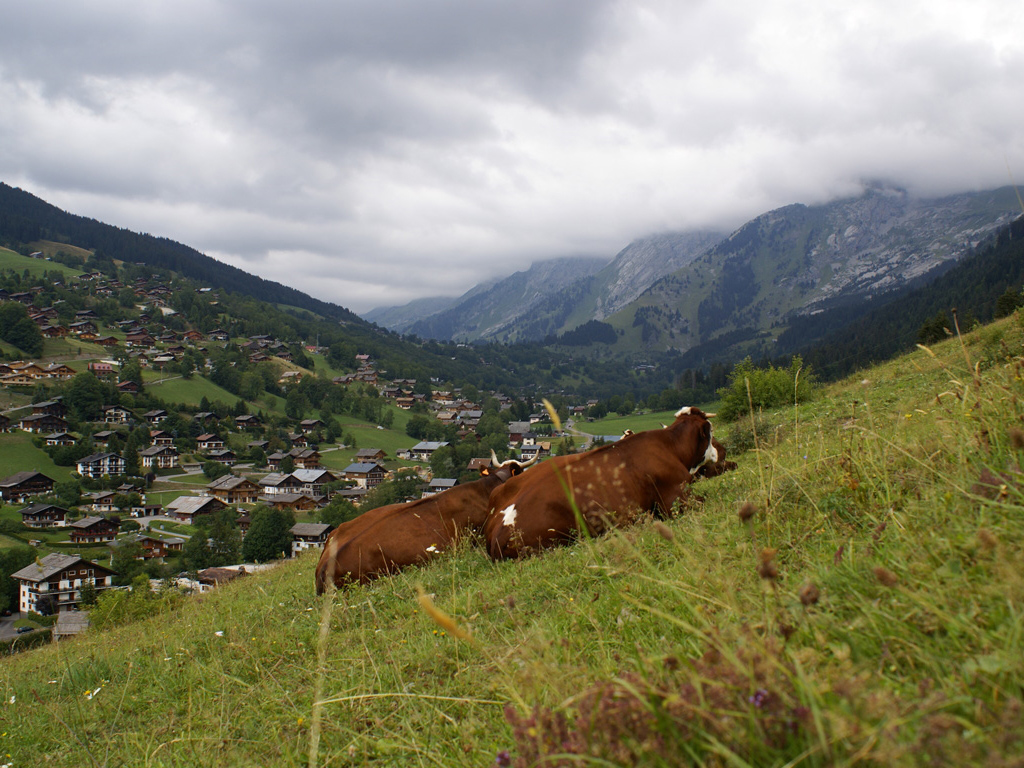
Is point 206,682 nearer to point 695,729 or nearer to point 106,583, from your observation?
point 695,729

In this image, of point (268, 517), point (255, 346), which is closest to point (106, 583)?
point (268, 517)

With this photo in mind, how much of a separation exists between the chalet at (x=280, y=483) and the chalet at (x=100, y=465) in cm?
2049

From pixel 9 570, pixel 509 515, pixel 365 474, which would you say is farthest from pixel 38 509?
pixel 509 515

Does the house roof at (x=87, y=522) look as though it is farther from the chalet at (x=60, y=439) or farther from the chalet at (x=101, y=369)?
the chalet at (x=101, y=369)

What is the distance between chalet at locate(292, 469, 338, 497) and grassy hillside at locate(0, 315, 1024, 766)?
261 ft

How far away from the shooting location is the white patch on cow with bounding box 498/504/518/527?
22.0 feet

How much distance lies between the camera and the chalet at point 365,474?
8956cm

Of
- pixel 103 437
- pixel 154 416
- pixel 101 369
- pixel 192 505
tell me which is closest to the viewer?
pixel 192 505

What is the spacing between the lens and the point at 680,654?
90.7 inches

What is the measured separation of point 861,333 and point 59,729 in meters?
150

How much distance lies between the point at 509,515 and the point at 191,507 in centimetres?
7457

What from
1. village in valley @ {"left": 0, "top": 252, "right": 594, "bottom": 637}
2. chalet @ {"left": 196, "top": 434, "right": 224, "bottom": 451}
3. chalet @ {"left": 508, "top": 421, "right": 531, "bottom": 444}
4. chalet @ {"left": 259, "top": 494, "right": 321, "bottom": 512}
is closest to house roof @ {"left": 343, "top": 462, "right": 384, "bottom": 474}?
village in valley @ {"left": 0, "top": 252, "right": 594, "bottom": 637}

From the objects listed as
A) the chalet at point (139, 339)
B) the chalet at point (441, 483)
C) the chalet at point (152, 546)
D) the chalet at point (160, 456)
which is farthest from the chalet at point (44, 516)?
the chalet at point (139, 339)

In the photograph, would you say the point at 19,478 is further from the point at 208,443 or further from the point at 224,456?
the point at 208,443
